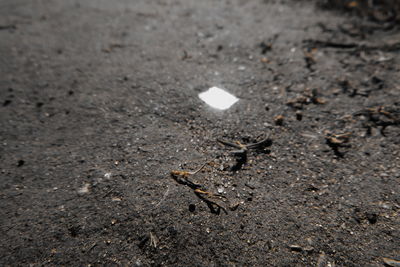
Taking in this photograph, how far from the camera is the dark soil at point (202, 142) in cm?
131

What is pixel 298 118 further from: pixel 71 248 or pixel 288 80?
pixel 71 248

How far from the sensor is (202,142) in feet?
5.74

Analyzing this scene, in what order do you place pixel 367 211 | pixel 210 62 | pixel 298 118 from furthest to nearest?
pixel 210 62
pixel 298 118
pixel 367 211

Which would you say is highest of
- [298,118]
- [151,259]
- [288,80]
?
[288,80]

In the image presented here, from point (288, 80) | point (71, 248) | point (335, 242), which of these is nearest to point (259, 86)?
Answer: point (288, 80)

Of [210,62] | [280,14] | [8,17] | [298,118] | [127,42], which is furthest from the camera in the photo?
[8,17]

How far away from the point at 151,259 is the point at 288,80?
5.28 ft

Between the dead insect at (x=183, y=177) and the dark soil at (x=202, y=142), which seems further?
the dead insect at (x=183, y=177)

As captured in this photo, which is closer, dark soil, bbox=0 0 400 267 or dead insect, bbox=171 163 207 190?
dark soil, bbox=0 0 400 267

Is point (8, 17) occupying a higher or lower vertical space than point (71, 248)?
higher

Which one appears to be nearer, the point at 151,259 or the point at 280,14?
the point at 151,259

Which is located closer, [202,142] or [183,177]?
[183,177]

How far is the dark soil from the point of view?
4.30 feet

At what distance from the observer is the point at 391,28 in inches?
100
